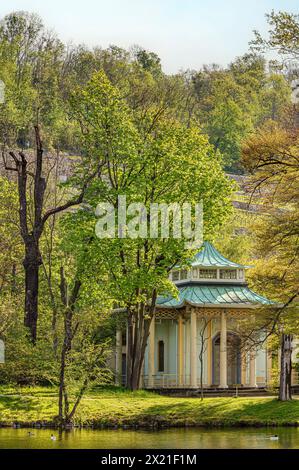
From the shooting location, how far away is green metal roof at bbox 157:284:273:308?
1583 inches

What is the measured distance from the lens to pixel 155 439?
25250 mm

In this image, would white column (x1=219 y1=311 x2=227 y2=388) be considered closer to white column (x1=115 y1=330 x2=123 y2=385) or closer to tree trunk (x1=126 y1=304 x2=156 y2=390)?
tree trunk (x1=126 y1=304 x2=156 y2=390)

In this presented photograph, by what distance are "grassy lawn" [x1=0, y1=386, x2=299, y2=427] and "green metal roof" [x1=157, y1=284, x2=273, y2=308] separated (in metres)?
6.13

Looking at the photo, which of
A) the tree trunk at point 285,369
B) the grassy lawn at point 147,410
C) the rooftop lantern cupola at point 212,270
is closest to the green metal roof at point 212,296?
the rooftop lantern cupola at point 212,270

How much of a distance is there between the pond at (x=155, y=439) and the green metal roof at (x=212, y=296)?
10991 mm

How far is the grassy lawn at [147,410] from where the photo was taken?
1197 inches

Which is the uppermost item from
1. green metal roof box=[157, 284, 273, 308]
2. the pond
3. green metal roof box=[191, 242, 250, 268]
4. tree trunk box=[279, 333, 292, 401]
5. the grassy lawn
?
green metal roof box=[191, 242, 250, 268]

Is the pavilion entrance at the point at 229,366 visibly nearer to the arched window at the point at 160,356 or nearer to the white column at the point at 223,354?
the white column at the point at 223,354

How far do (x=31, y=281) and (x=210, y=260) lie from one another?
326 inches

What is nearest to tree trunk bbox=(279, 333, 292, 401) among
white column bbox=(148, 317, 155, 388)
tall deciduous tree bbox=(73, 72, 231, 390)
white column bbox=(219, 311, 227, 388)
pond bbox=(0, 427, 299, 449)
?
pond bbox=(0, 427, 299, 449)

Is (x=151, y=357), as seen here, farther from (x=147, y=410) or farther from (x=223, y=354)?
(x=147, y=410)

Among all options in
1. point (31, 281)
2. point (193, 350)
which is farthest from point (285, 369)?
point (31, 281)

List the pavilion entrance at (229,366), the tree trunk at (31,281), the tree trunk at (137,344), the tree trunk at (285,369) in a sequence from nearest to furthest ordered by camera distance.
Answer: the tree trunk at (285,369), the tree trunk at (31,281), the tree trunk at (137,344), the pavilion entrance at (229,366)
